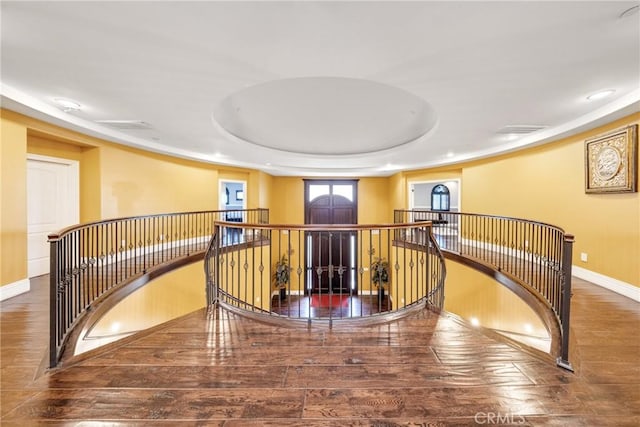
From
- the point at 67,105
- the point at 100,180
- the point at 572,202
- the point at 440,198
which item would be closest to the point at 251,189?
the point at 100,180

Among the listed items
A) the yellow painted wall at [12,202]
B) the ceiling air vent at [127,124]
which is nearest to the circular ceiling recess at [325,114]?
the ceiling air vent at [127,124]

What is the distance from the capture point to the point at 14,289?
139 inches

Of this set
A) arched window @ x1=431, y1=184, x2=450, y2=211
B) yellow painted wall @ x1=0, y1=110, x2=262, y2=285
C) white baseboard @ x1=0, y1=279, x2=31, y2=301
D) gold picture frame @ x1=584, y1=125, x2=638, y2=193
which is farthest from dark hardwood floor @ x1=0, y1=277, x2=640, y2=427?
arched window @ x1=431, y1=184, x2=450, y2=211

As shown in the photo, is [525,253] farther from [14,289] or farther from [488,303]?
[14,289]

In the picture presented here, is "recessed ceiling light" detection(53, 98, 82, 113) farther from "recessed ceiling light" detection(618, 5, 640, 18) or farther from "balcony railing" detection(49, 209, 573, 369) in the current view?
"recessed ceiling light" detection(618, 5, 640, 18)

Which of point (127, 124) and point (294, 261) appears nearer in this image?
Answer: point (127, 124)

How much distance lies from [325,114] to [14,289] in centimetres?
522

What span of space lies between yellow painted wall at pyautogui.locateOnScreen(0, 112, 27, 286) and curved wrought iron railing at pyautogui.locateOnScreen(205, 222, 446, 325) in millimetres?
2587

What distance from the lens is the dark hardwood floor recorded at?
161 centimetres

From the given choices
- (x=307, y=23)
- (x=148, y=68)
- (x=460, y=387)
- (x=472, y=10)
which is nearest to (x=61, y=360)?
(x=148, y=68)

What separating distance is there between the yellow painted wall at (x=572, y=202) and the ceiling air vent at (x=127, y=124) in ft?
23.3

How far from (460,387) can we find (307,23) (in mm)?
2799

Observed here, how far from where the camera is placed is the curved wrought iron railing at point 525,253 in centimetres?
214

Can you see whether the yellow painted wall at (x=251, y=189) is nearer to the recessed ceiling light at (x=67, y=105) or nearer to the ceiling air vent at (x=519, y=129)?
the recessed ceiling light at (x=67, y=105)
